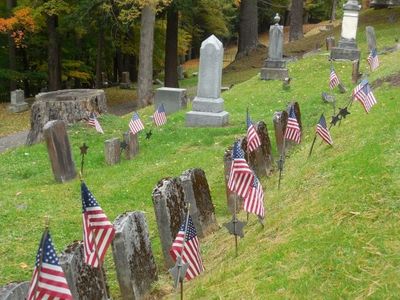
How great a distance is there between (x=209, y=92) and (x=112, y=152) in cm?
383

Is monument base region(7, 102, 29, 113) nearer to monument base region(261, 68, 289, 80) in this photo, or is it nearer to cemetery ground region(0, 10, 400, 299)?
monument base region(261, 68, 289, 80)

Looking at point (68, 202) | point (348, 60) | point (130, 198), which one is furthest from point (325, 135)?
A: point (348, 60)

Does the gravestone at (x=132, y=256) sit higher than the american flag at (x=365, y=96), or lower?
lower

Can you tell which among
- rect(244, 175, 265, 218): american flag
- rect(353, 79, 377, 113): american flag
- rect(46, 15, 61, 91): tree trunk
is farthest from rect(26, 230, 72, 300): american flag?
rect(46, 15, 61, 91): tree trunk

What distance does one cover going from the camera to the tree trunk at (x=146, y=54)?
2100 cm

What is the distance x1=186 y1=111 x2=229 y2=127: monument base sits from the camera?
13.9 metres

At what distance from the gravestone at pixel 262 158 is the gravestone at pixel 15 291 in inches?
201

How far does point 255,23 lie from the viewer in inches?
1382

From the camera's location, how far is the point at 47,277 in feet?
12.3

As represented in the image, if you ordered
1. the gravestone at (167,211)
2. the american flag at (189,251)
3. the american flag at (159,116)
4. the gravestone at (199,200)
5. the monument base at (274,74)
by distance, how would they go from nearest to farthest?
1. the american flag at (189,251)
2. the gravestone at (167,211)
3. the gravestone at (199,200)
4. the american flag at (159,116)
5. the monument base at (274,74)

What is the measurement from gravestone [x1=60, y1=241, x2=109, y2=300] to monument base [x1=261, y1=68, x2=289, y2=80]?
16.0 m

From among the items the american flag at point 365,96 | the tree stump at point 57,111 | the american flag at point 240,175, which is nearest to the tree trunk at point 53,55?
the tree stump at point 57,111

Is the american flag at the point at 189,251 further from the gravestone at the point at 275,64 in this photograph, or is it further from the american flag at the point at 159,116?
the gravestone at the point at 275,64

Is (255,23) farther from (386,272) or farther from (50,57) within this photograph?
(386,272)
